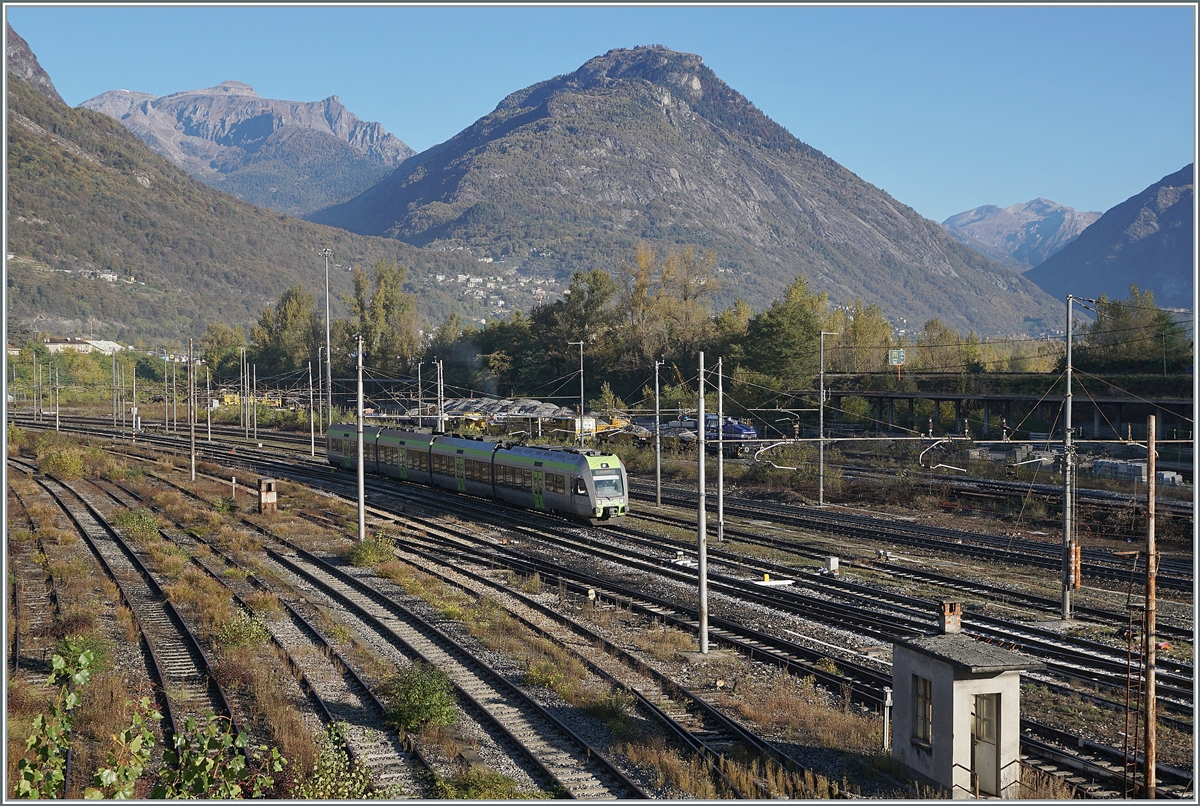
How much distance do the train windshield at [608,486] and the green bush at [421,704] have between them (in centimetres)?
1887

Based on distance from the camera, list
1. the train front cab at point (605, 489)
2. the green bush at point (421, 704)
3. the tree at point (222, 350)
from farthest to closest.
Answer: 1. the tree at point (222, 350)
2. the train front cab at point (605, 489)
3. the green bush at point (421, 704)

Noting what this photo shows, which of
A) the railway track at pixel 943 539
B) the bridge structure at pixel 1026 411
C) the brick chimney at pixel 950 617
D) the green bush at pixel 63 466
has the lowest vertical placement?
the railway track at pixel 943 539

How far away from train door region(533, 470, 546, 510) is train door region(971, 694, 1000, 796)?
25526mm

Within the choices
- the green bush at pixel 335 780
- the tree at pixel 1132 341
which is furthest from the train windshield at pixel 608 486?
the tree at pixel 1132 341

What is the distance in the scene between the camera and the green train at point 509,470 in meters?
35.8

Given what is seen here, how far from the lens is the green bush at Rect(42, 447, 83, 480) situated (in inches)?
2079

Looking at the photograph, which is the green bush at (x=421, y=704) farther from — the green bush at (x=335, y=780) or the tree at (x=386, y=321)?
the tree at (x=386, y=321)

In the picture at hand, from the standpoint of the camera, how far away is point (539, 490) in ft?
126

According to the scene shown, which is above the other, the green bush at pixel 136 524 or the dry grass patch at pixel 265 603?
the green bush at pixel 136 524

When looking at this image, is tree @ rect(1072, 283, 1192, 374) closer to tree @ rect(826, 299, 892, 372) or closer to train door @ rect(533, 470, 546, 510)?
tree @ rect(826, 299, 892, 372)

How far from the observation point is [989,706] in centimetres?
1328

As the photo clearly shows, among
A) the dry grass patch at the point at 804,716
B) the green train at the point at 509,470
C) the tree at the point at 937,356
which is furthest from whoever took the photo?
the tree at the point at 937,356

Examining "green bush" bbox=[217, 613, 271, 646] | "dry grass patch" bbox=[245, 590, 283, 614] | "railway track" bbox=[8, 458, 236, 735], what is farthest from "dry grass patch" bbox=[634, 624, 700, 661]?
"dry grass patch" bbox=[245, 590, 283, 614]

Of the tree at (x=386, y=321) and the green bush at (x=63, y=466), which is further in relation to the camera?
the tree at (x=386, y=321)
